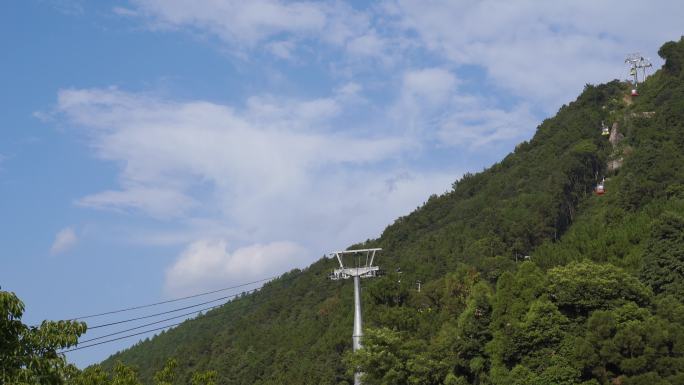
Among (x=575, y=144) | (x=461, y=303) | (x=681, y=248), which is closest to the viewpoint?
(x=681, y=248)

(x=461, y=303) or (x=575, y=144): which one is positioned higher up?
(x=575, y=144)

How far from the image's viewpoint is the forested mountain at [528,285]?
37.3 m

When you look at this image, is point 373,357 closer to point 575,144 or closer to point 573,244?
point 573,244

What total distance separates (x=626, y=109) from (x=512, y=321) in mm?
70792

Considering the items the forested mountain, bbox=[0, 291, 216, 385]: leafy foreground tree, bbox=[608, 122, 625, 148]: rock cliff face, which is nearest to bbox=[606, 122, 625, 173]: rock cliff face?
bbox=[608, 122, 625, 148]: rock cliff face

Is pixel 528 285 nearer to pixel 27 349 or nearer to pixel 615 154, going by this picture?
pixel 27 349

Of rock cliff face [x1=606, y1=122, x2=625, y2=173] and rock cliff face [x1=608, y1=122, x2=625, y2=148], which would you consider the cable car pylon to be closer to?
rock cliff face [x1=606, y1=122, x2=625, y2=173]

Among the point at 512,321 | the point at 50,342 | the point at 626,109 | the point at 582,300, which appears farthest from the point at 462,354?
the point at 626,109

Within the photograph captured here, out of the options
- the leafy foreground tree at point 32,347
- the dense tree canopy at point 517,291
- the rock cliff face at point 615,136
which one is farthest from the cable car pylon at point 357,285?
the rock cliff face at point 615,136

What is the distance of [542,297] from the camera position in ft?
129

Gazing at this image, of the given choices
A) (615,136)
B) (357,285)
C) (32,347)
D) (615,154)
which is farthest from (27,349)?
(615,136)

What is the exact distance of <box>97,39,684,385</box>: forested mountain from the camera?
37.3 m

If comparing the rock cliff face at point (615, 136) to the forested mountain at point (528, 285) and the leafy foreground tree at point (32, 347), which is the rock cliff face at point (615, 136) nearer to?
the forested mountain at point (528, 285)

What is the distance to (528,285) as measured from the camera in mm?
41438
